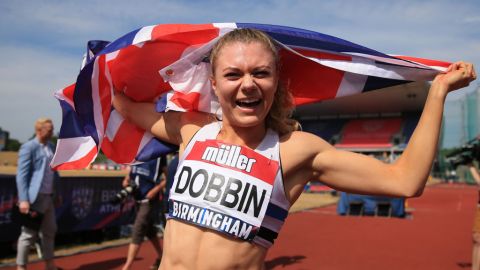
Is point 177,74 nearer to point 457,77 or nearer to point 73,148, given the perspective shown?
point 73,148

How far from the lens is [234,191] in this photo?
5.48ft

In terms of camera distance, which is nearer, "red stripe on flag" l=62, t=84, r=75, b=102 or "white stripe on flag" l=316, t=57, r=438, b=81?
"white stripe on flag" l=316, t=57, r=438, b=81

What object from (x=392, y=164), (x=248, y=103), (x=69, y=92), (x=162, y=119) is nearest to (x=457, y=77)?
(x=392, y=164)

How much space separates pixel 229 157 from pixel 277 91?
41cm

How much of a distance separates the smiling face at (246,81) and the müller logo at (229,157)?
11 cm

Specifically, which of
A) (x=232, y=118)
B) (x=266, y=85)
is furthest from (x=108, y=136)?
(x=266, y=85)

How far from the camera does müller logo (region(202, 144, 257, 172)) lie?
1716 millimetres

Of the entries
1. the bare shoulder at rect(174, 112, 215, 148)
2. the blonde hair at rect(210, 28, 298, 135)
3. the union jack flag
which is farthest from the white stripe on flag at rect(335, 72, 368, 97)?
the bare shoulder at rect(174, 112, 215, 148)

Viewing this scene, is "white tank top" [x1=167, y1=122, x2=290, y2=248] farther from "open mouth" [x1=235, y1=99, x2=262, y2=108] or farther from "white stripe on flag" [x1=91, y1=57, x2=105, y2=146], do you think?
"white stripe on flag" [x1=91, y1=57, x2=105, y2=146]

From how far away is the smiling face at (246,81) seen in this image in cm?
167

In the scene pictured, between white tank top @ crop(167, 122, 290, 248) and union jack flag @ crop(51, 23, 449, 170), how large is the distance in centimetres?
46

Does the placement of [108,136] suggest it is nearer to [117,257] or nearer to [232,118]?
[232,118]

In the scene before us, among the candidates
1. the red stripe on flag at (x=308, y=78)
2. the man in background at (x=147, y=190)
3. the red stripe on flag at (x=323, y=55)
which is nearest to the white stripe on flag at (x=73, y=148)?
the red stripe on flag at (x=308, y=78)

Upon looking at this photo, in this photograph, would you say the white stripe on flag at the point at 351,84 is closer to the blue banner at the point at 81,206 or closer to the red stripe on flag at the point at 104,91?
the red stripe on flag at the point at 104,91
